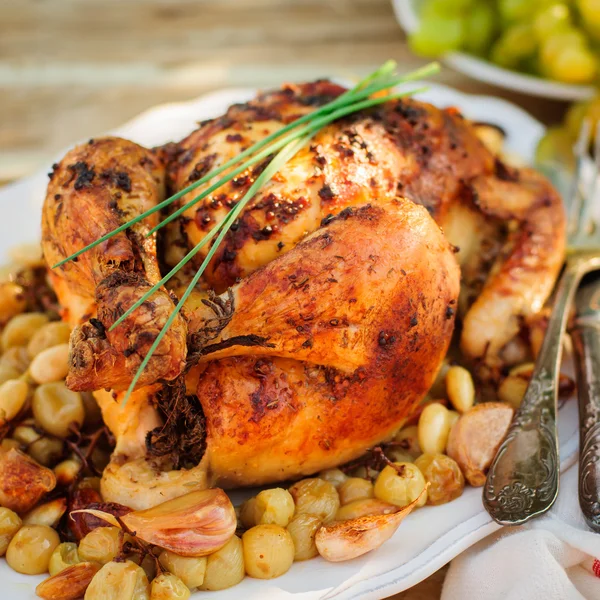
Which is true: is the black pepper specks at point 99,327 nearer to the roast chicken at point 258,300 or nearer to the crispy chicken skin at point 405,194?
the roast chicken at point 258,300

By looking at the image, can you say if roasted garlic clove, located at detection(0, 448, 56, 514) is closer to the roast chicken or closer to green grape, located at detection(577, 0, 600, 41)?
the roast chicken

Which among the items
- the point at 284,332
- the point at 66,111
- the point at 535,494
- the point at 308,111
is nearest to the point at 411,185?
the point at 308,111

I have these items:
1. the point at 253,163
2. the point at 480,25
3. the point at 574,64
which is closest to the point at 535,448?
the point at 253,163

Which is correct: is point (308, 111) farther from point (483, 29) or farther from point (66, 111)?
point (66, 111)

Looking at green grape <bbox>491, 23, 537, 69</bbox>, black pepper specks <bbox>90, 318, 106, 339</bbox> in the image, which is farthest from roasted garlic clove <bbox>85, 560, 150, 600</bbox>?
green grape <bbox>491, 23, 537, 69</bbox>

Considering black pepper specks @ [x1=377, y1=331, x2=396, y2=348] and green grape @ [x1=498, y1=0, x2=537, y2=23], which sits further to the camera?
green grape @ [x1=498, y1=0, x2=537, y2=23]
